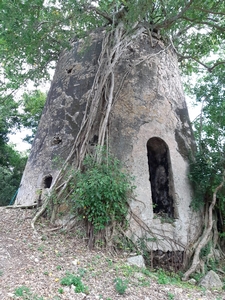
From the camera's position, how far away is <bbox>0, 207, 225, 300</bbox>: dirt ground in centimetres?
294

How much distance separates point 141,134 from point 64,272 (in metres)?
3.40

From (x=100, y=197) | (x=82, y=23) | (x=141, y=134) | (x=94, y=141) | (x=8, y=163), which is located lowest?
(x=100, y=197)

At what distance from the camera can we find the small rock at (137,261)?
4.46 meters

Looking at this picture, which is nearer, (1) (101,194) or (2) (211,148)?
(1) (101,194)

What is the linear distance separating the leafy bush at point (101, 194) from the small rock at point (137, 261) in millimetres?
670

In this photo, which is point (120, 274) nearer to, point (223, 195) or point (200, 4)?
point (223, 195)

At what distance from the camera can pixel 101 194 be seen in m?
4.66

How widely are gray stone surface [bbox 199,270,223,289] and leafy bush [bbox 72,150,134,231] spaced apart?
161cm

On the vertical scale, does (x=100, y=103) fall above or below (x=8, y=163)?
below

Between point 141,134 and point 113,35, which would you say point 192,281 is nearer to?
point 141,134

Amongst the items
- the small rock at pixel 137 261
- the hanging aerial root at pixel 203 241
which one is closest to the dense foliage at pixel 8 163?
the small rock at pixel 137 261

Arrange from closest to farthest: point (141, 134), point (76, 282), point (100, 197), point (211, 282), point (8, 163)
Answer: point (76, 282) → point (211, 282) → point (100, 197) → point (141, 134) → point (8, 163)

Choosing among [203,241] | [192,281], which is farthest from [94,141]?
[192,281]

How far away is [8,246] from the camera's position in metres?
3.93
